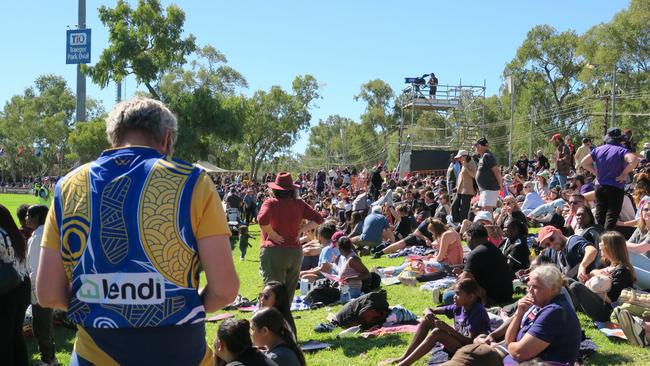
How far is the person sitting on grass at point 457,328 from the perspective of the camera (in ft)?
19.4

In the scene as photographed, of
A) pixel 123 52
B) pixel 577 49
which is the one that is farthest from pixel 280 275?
pixel 577 49

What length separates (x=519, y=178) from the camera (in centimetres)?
2122

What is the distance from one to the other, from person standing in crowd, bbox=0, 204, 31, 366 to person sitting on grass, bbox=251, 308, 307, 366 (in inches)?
70.8

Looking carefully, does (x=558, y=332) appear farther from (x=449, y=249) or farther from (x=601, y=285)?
(x=449, y=249)

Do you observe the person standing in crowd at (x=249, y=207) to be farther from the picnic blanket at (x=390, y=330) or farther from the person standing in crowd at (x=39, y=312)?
the person standing in crowd at (x=39, y=312)

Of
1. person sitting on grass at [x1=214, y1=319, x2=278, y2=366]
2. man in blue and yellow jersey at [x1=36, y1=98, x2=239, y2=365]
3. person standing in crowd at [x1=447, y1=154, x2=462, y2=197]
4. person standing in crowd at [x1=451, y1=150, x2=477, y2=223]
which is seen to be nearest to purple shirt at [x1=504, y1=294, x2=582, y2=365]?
person sitting on grass at [x1=214, y1=319, x2=278, y2=366]

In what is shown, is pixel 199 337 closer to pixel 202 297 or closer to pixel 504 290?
pixel 202 297

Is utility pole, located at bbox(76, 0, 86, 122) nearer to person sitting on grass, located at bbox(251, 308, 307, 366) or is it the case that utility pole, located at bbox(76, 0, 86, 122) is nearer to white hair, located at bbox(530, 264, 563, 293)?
person sitting on grass, located at bbox(251, 308, 307, 366)

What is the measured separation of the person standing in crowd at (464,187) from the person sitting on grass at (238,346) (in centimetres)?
868

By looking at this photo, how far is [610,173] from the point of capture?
8500 mm

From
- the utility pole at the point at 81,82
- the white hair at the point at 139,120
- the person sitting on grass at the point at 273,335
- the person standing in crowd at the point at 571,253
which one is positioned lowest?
the person sitting on grass at the point at 273,335

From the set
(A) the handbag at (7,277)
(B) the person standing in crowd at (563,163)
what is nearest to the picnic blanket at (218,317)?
(A) the handbag at (7,277)

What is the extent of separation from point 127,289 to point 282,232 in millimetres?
4877

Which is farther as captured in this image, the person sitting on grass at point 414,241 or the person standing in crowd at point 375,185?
the person standing in crowd at point 375,185
